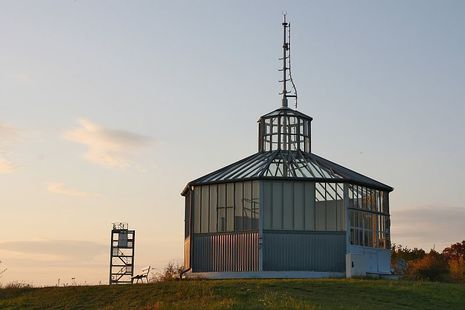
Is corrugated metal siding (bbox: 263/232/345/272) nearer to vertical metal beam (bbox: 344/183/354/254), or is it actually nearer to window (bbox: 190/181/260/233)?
vertical metal beam (bbox: 344/183/354/254)

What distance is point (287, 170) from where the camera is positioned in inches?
1933

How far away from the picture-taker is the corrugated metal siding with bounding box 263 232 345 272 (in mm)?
46625

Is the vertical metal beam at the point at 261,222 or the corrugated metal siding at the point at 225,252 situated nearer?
the vertical metal beam at the point at 261,222

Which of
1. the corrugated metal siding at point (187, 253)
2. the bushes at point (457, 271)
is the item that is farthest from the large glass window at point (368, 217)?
the corrugated metal siding at point (187, 253)

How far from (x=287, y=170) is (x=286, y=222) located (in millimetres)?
3435

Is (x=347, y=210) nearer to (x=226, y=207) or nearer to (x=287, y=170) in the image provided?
(x=287, y=170)

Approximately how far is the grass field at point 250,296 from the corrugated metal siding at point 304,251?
19.3ft

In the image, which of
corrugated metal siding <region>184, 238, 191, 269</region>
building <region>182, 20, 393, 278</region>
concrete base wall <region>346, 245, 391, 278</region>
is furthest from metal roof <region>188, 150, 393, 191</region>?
concrete base wall <region>346, 245, 391, 278</region>

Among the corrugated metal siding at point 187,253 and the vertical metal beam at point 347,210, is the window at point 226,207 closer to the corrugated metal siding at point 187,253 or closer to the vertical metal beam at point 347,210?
the corrugated metal siding at point 187,253

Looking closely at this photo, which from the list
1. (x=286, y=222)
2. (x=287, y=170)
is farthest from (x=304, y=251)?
(x=287, y=170)

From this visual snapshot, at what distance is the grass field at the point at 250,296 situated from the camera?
3281 centimetres

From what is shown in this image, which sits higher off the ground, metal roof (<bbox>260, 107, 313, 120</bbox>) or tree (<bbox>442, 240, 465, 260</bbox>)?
metal roof (<bbox>260, 107, 313, 120</bbox>)

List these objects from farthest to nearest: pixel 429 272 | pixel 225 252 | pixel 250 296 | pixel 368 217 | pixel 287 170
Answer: pixel 429 272, pixel 368 217, pixel 287 170, pixel 225 252, pixel 250 296

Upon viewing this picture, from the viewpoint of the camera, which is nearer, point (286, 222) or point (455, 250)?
point (286, 222)
